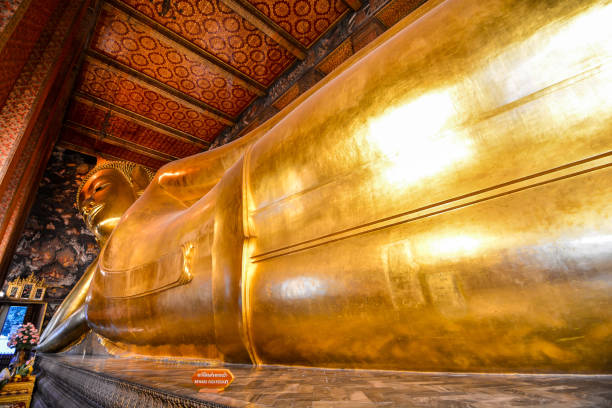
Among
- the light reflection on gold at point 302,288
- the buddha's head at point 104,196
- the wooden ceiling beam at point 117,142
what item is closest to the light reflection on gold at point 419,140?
the light reflection on gold at point 302,288

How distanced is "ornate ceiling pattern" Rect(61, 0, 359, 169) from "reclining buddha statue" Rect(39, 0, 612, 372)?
134 inches

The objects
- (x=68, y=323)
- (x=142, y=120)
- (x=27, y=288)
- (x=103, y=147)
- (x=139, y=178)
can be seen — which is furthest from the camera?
(x=103, y=147)

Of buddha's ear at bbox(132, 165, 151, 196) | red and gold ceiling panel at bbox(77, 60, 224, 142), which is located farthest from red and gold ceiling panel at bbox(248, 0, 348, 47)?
buddha's ear at bbox(132, 165, 151, 196)

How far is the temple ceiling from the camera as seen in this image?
3.62m

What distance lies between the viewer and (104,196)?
241 cm

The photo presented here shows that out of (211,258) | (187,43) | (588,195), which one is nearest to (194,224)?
(211,258)

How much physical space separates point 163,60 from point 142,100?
106 cm

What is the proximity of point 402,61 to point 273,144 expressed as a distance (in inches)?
17.4

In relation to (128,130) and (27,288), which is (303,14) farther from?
(27,288)

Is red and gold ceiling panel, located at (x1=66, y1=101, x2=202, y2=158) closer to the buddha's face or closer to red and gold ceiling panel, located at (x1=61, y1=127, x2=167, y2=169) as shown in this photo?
red and gold ceiling panel, located at (x1=61, y1=127, x2=167, y2=169)

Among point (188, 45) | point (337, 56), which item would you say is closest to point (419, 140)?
point (337, 56)

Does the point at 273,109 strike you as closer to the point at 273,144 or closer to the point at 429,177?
the point at 273,144

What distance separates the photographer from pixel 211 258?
979 mm

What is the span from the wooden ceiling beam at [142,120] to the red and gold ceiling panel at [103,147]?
3.62 feet
